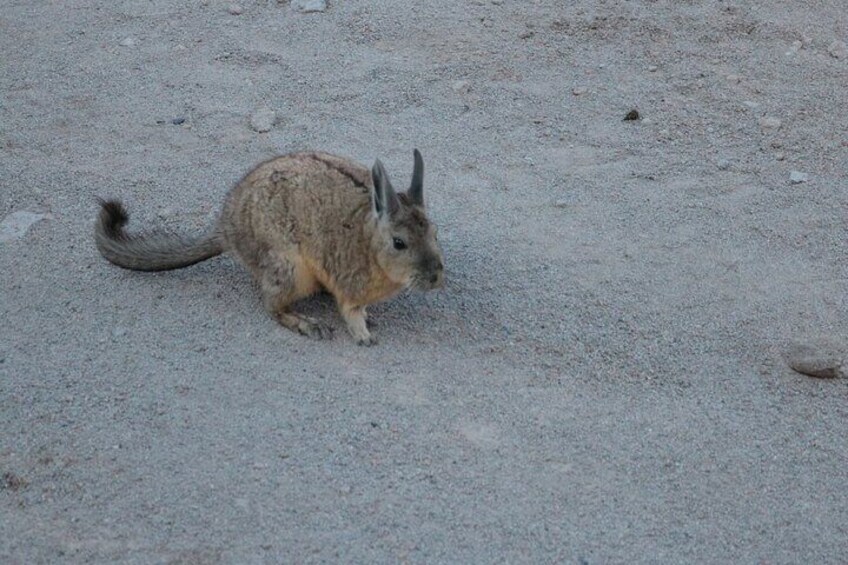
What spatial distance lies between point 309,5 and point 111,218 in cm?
424

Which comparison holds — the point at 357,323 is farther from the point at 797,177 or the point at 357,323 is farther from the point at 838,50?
the point at 838,50

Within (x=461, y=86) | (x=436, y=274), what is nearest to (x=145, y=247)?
(x=436, y=274)

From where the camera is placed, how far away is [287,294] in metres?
6.69

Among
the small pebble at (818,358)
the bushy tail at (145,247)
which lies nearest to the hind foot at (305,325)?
the bushy tail at (145,247)

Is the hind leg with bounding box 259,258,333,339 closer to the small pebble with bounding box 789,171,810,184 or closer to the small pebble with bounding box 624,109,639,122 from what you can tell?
the small pebble with bounding box 624,109,639,122

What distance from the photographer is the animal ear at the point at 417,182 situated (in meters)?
6.39

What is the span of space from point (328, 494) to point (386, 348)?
129 cm

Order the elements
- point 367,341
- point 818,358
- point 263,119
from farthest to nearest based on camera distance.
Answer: point 263,119 → point 367,341 → point 818,358

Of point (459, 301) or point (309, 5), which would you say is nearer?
point (459, 301)

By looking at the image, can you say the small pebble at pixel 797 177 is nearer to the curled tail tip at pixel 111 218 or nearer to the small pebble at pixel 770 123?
the small pebble at pixel 770 123

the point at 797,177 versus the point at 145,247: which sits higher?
the point at 797,177

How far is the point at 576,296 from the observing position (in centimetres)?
695

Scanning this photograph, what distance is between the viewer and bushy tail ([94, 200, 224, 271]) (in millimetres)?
7027

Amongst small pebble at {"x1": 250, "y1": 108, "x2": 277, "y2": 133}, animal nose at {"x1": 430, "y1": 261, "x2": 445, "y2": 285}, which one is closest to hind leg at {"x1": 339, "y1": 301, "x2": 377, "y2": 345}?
animal nose at {"x1": 430, "y1": 261, "x2": 445, "y2": 285}
